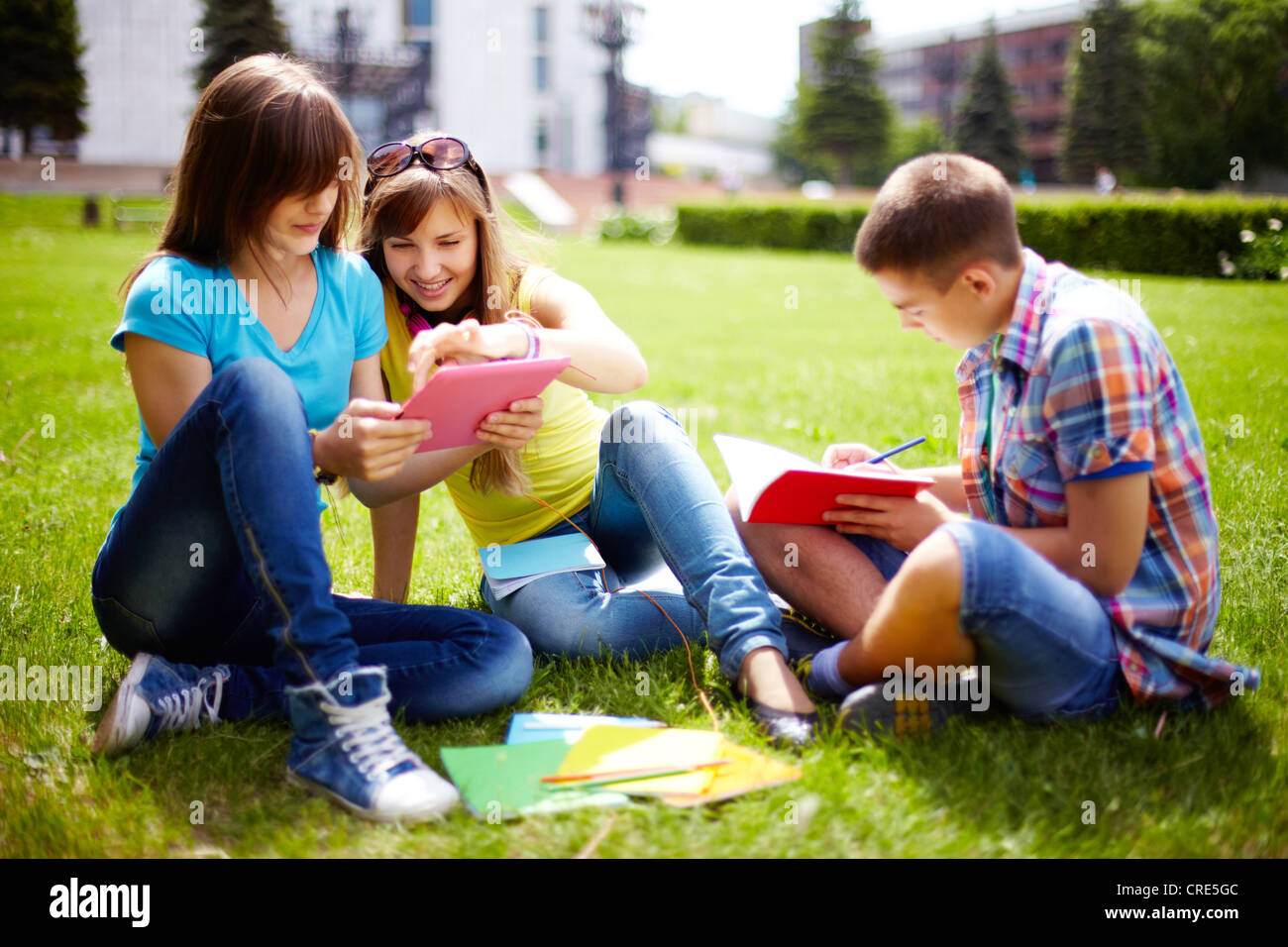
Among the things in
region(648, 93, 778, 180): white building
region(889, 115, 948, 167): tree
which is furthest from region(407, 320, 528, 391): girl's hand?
region(648, 93, 778, 180): white building

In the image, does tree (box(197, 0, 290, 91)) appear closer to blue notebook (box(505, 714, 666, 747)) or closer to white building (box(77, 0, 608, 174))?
white building (box(77, 0, 608, 174))

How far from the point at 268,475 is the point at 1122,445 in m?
1.50

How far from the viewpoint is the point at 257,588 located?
1809 millimetres

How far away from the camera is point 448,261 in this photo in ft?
7.84

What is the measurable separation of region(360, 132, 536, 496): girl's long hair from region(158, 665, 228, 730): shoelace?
783mm

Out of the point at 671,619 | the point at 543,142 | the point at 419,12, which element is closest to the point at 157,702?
the point at 671,619

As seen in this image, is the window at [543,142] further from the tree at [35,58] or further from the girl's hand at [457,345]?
the girl's hand at [457,345]

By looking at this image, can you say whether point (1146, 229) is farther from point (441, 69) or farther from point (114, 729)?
point (441, 69)

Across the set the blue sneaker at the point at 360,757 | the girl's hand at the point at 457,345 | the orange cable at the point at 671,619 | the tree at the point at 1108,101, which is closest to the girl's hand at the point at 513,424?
the girl's hand at the point at 457,345

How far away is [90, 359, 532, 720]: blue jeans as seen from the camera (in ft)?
5.75

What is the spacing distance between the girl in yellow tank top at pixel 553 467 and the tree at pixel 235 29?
28731mm
